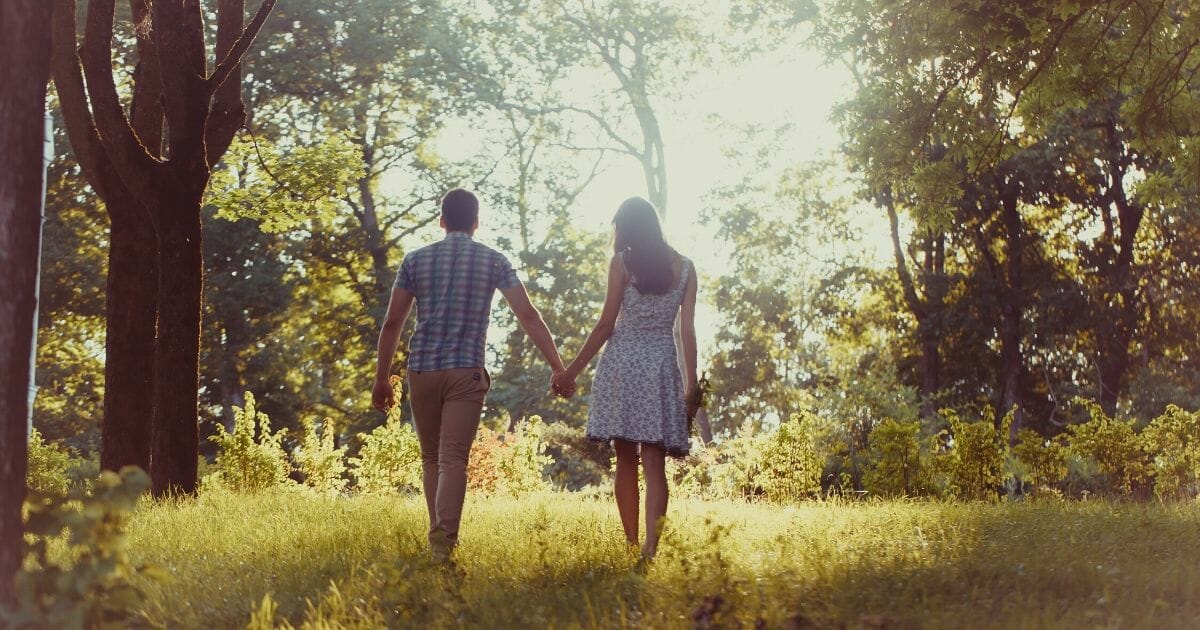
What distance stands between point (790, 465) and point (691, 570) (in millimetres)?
7924

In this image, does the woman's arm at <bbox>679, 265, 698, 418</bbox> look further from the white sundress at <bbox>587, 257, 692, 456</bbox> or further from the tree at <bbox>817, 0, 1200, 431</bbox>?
the tree at <bbox>817, 0, 1200, 431</bbox>

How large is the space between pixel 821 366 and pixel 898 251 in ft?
24.4

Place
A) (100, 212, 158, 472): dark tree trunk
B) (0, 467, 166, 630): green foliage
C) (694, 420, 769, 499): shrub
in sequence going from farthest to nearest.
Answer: (694, 420, 769, 499): shrub, (100, 212, 158, 472): dark tree trunk, (0, 467, 166, 630): green foliage

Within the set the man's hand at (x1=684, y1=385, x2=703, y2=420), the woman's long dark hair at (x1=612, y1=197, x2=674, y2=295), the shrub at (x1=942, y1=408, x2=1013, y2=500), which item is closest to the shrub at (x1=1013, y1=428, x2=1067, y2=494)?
the shrub at (x1=942, y1=408, x2=1013, y2=500)

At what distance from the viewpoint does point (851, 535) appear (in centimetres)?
Result: 757

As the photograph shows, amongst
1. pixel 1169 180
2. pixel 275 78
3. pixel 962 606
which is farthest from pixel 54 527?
pixel 275 78

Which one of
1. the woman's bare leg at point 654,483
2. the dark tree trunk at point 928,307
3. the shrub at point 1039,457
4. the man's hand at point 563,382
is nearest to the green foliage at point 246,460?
the man's hand at point 563,382

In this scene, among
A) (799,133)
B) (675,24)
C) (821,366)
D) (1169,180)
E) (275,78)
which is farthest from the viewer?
(821,366)

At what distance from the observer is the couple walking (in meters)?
6.91

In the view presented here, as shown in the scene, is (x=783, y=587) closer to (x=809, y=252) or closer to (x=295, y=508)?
(x=295, y=508)

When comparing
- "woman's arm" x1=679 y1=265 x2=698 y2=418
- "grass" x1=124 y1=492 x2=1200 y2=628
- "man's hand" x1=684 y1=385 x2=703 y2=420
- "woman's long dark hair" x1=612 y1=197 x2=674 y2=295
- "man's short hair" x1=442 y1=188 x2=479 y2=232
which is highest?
"man's short hair" x1=442 y1=188 x2=479 y2=232

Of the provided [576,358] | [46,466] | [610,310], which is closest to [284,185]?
[46,466]

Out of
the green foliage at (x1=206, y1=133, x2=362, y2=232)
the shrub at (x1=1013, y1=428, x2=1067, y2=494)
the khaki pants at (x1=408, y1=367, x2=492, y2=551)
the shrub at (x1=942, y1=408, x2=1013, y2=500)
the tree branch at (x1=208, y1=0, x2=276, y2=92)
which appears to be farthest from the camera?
the green foliage at (x1=206, y1=133, x2=362, y2=232)

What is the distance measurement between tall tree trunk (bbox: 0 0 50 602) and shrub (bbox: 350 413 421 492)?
32.2 feet
